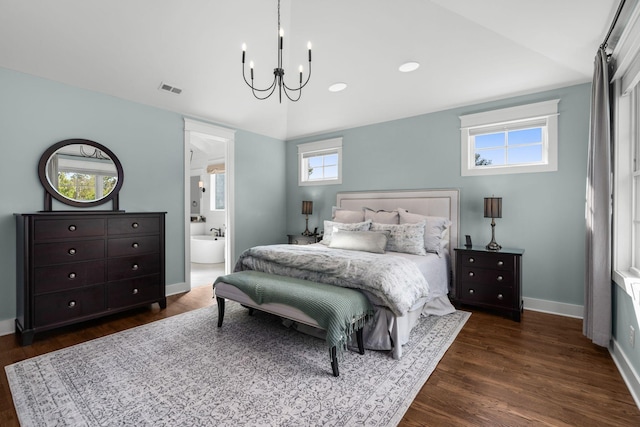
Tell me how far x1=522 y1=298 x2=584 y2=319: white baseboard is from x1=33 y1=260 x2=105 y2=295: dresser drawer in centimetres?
462

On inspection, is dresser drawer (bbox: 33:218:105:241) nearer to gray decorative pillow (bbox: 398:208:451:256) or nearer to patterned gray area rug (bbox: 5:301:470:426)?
patterned gray area rug (bbox: 5:301:470:426)

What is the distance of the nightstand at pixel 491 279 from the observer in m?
3.14

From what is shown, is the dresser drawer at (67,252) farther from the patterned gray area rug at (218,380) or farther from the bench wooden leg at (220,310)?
the bench wooden leg at (220,310)

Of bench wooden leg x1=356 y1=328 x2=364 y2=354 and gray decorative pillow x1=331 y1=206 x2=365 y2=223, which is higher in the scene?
gray decorative pillow x1=331 y1=206 x2=365 y2=223

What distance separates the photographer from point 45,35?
105 inches

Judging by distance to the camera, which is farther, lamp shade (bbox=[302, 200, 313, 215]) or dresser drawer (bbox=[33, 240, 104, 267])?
Answer: lamp shade (bbox=[302, 200, 313, 215])

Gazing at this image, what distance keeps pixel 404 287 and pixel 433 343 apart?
1.97 feet

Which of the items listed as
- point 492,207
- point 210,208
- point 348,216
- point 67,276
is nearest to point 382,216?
point 348,216

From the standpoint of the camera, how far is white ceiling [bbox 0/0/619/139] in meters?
2.45

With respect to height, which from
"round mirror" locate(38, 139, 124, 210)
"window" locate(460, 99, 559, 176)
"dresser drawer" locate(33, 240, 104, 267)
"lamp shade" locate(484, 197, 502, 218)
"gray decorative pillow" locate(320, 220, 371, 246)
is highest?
"window" locate(460, 99, 559, 176)

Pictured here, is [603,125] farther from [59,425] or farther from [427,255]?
[59,425]

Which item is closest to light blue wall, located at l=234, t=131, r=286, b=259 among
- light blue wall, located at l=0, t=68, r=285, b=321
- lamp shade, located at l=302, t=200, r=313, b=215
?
light blue wall, located at l=0, t=68, r=285, b=321

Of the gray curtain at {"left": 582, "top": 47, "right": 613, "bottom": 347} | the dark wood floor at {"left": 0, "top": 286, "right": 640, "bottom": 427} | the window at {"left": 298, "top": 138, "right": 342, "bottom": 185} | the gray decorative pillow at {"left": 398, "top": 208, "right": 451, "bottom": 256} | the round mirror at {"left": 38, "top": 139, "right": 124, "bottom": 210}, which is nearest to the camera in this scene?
the dark wood floor at {"left": 0, "top": 286, "right": 640, "bottom": 427}

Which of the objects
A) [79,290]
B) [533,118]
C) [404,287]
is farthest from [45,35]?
[533,118]
